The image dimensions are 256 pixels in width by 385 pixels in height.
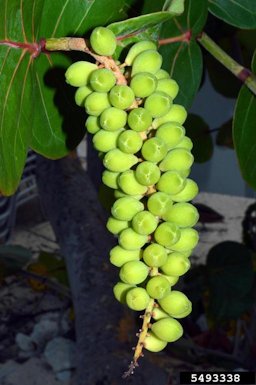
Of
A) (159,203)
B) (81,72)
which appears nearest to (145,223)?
(159,203)

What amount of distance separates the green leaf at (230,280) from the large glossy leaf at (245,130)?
3.94 ft

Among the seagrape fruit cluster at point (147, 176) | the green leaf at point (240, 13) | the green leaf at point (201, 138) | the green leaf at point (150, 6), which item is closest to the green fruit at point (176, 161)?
the seagrape fruit cluster at point (147, 176)

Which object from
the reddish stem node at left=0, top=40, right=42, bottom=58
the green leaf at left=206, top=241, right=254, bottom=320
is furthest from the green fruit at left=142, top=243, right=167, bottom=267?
the green leaf at left=206, top=241, right=254, bottom=320

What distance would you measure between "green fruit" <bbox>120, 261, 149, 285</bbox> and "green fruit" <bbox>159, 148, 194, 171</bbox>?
0.23 ft

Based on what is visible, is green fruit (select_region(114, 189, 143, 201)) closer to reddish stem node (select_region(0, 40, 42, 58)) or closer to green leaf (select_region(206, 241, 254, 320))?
reddish stem node (select_region(0, 40, 42, 58))

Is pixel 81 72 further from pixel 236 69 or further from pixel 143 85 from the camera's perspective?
pixel 236 69

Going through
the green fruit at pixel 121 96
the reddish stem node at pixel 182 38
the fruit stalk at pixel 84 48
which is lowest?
the reddish stem node at pixel 182 38

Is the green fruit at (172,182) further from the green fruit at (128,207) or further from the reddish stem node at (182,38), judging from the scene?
the reddish stem node at (182,38)

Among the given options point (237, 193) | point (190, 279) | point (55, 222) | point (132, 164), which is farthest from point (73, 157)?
point (237, 193)

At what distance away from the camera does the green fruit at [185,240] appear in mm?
459

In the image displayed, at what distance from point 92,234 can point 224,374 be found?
62cm

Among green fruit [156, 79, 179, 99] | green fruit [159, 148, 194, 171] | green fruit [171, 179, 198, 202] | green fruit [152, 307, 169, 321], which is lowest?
green fruit [152, 307, 169, 321]

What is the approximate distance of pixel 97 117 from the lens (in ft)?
1.61

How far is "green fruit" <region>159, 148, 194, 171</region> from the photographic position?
46 centimetres
